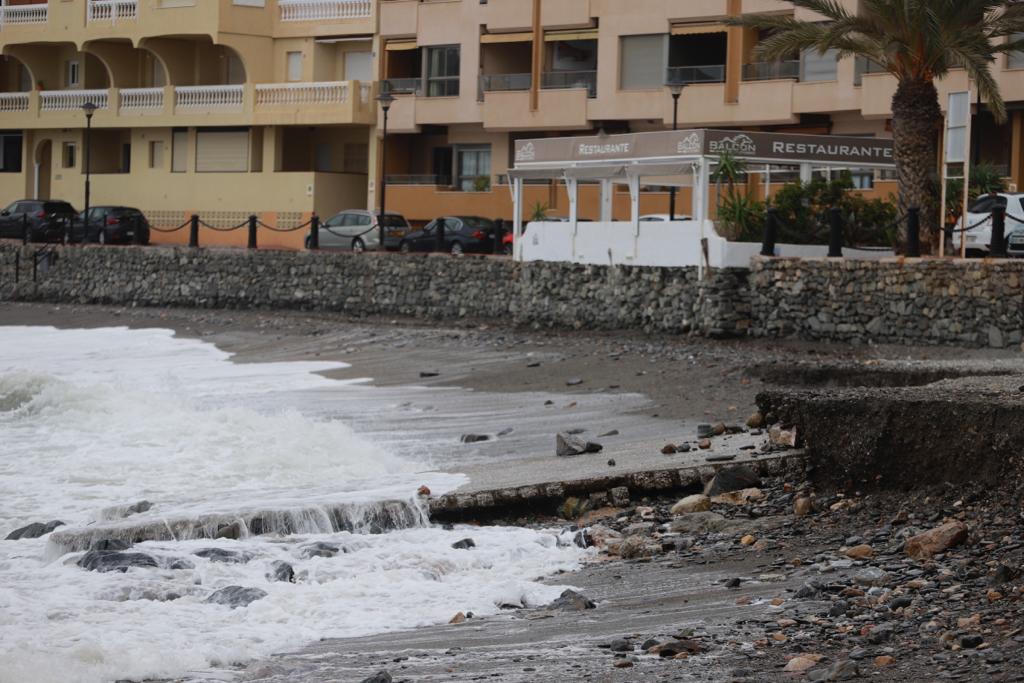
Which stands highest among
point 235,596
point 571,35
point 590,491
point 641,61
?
point 571,35

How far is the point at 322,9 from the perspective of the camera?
52562 millimetres

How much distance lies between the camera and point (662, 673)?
26.5ft

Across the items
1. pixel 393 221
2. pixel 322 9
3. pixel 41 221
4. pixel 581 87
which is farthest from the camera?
pixel 322 9

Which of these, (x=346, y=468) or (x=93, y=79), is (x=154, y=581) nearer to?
(x=346, y=468)

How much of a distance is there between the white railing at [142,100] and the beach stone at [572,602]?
1882 inches

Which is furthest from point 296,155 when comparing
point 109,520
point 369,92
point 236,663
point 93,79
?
point 236,663

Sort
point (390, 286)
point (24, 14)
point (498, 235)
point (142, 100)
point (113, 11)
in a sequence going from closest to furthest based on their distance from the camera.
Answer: point (498, 235) < point (390, 286) < point (142, 100) < point (113, 11) < point (24, 14)

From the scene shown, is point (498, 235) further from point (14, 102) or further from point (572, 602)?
point (14, 102)

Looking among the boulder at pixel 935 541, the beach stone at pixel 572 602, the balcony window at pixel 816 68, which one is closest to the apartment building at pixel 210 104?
the balcony window at pixel 816 68

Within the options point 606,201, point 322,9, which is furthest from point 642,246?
point 322,9

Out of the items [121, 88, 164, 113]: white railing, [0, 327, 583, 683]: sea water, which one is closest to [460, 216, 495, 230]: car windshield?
[121, 88, 164, 113]: white railing

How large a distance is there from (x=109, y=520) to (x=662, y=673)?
5.93 m

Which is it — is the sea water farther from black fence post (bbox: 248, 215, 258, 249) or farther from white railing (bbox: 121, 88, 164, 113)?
white railing (bbox: 121, 88, 164, 113)

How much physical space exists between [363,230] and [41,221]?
40.9ft
